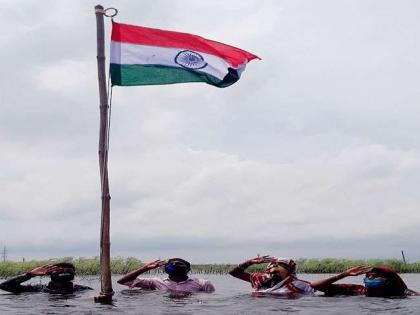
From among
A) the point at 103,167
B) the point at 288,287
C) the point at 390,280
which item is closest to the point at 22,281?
the point at 103,167

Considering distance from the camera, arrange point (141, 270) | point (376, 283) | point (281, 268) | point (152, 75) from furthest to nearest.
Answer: point (141, 270)
point (281, 268)
point (376, 283)
point (152, 75)

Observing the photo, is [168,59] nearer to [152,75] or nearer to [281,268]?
[152,75]

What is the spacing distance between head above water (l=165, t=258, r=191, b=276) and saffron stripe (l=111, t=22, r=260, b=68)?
17.1ft

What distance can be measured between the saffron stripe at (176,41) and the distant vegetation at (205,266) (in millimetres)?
24411

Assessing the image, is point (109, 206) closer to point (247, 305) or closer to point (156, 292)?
point (247, 305)

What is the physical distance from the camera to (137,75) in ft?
38.3

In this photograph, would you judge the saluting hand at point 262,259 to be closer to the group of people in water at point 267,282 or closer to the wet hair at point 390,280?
the group of people in water at point 267,282

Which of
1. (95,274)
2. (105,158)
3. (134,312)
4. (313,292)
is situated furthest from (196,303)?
(95,274)

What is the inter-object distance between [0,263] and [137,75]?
Answer: 25.9 m

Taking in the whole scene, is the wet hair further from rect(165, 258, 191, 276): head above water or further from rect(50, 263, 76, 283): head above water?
rect(50, 263, 76, 283): head above water

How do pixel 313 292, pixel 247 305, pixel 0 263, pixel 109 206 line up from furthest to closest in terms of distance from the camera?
pixel 0 263, pixel 313 292, pixel 247 305, pixel 109 206

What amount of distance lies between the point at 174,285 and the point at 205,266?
30.1 m

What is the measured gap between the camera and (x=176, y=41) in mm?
12195

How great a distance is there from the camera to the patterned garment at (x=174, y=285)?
49.2 feet
